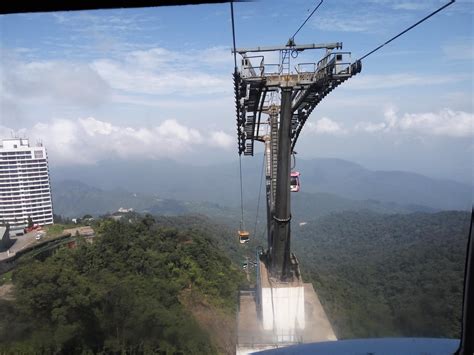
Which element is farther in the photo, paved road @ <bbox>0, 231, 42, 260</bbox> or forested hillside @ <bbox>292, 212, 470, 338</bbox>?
paved road @ <bbox>0, 231, 42, 260</bbox>

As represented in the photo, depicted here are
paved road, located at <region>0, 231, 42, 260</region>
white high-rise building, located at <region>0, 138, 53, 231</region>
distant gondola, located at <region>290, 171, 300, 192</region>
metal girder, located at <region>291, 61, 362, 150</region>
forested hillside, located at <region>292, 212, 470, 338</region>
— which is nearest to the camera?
forested hillside, located at <region>292, 212, 470, 338</region>

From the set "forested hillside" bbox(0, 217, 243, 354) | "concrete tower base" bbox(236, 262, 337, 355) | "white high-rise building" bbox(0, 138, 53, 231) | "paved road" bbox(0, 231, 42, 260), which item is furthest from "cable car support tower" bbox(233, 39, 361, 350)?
"white high-rise building" bbox(0, 138, 53, 231)

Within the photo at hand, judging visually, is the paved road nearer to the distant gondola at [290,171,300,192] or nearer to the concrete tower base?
the concrete tower base

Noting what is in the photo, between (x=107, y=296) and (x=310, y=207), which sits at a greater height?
(x=107, y=296)

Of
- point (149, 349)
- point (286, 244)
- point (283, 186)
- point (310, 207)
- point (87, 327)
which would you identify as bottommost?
point (310, 207)

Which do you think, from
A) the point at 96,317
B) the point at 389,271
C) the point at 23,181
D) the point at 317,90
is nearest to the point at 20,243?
the point at 96,317

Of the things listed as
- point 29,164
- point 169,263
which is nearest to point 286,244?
Result: point 169,263

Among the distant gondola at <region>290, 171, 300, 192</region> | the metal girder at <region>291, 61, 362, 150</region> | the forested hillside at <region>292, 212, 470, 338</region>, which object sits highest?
the metal girder at <region>291, 61, 362, 150</region>

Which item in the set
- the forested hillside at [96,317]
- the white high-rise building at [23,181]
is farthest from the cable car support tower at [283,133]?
the white high-rise building at [23,181]

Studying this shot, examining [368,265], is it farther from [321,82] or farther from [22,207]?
[22,207]
